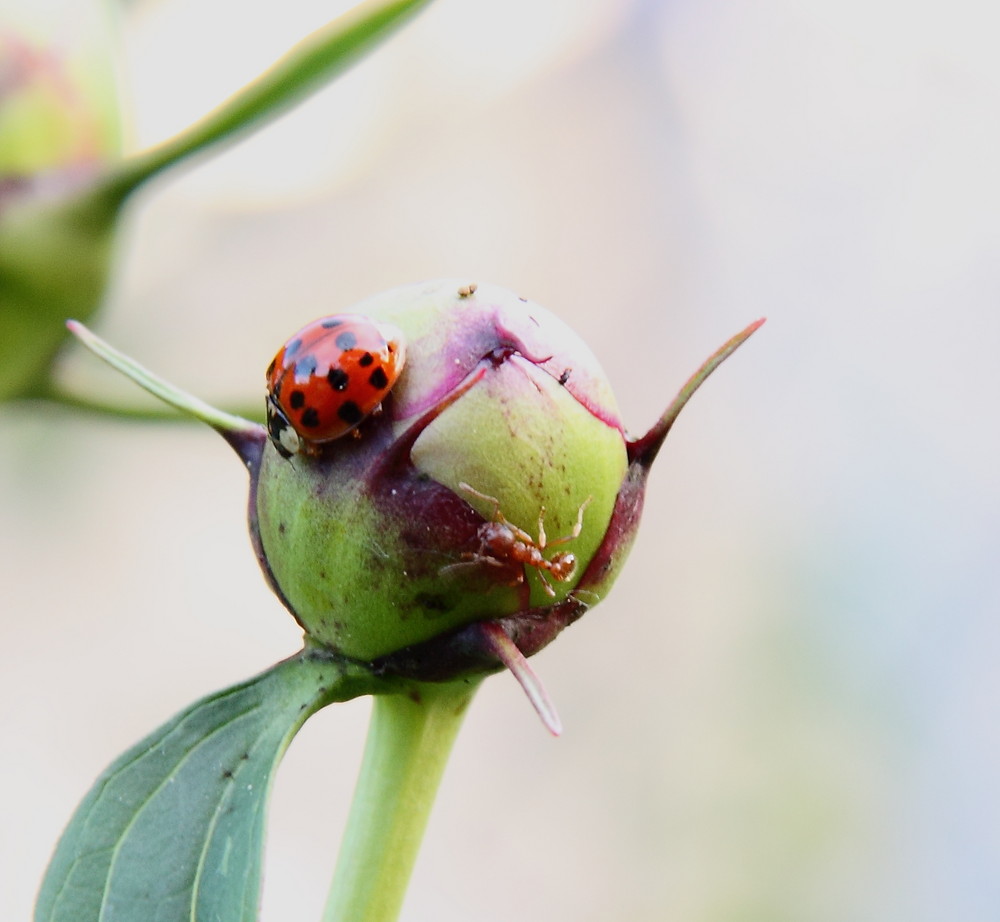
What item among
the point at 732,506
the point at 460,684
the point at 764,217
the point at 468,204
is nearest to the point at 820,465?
the point at 732,506

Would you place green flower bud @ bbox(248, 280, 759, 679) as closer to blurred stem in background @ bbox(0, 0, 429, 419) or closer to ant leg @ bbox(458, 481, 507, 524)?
ant leg @ bbox(458, 481, 507, 524)

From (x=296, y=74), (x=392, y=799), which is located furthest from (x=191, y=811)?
(x=296, y=74)

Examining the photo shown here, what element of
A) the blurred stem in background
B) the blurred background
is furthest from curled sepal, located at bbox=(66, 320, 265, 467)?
the blurred background

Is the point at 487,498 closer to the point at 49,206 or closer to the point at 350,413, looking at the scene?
the point at 350,413

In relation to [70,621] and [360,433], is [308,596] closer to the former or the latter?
[360,433]

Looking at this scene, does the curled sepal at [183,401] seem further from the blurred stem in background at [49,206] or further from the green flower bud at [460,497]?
the blurred stem in background at [49,206]

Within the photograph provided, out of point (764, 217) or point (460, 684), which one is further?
point (764, 217)
